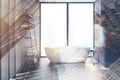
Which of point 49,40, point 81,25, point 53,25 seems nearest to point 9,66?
point 49,40

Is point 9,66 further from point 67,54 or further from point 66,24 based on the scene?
point 66,24

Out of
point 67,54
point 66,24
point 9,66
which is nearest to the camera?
point 9,66

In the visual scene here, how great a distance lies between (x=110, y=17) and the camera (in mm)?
2047

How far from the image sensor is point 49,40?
6.32 meters

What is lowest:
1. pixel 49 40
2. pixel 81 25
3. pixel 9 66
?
pixel 9 66

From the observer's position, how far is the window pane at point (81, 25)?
6.27m

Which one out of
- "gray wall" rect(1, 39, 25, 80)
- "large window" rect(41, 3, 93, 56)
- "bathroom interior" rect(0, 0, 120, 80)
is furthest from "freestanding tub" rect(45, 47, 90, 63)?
"gray wall" rect(1, 39, 25, 80)

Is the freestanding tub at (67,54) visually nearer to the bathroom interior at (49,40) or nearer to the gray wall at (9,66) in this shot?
the bathroom interior at (49,40)

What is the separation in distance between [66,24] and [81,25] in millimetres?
481

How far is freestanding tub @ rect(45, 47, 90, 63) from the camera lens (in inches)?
217

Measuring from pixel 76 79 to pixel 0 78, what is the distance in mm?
1251

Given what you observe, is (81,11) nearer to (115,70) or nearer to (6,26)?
(6,26)

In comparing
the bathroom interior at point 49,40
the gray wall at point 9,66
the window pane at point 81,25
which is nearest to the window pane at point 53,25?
the bathroom interior at point 49,40

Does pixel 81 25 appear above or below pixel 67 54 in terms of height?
above
